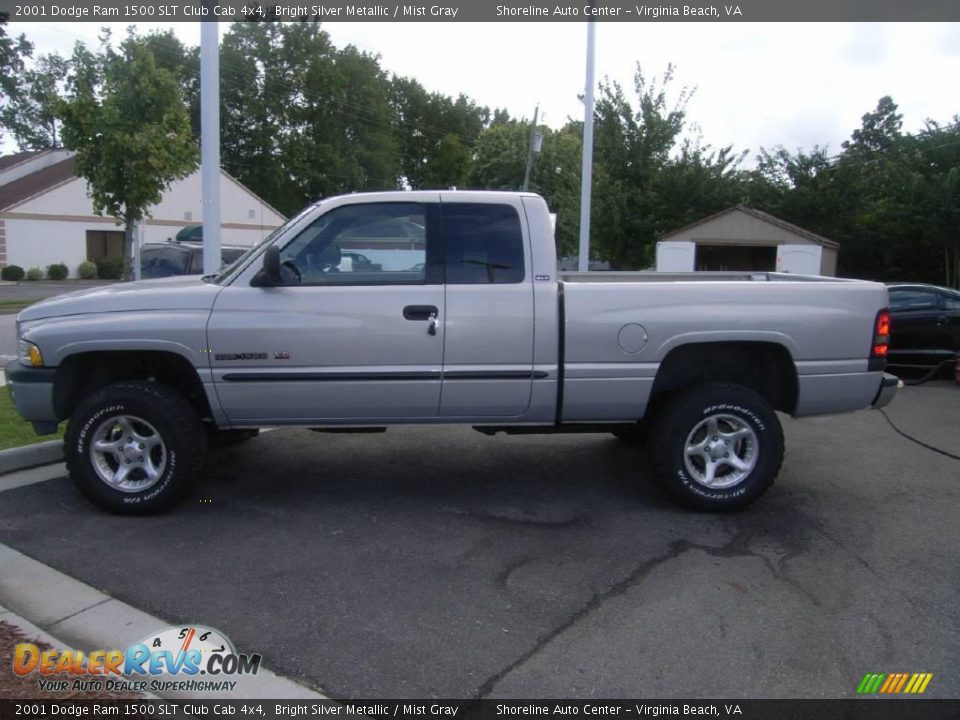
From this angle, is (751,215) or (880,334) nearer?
(880,334)

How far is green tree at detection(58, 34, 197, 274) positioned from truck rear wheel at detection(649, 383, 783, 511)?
16820 mm

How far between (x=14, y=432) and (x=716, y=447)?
18.2 feet

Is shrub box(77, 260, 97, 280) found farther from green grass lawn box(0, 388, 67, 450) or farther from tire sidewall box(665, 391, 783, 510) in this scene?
tire sidewall box(665, 391, 783, 510)

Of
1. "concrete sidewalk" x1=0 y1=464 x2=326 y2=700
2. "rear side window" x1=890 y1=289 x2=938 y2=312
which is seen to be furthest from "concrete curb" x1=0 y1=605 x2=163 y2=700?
"rear side window" x1=890 y1=289 x2=938 y2=312

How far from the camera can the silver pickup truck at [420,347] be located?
4.99 m

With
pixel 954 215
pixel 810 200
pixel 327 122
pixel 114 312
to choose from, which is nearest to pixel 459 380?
pixel 114 312

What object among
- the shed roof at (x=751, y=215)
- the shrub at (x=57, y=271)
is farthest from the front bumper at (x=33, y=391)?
the shrub at (x=57, y=271)

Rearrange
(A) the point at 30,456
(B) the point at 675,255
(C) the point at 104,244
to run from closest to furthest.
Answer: (A) the point at 30,456 < (B) the point at 675,255 < (C) the point at 104,244

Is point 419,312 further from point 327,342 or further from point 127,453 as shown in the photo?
point 127,453

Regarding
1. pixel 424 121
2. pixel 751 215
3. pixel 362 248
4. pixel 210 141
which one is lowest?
pixel 362 248

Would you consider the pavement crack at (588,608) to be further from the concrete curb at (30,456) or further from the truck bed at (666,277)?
the concrete curb at (30,456)

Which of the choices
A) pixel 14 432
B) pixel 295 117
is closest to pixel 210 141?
pixel 14 432

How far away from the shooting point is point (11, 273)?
36.4 m

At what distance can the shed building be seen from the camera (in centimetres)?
2075
